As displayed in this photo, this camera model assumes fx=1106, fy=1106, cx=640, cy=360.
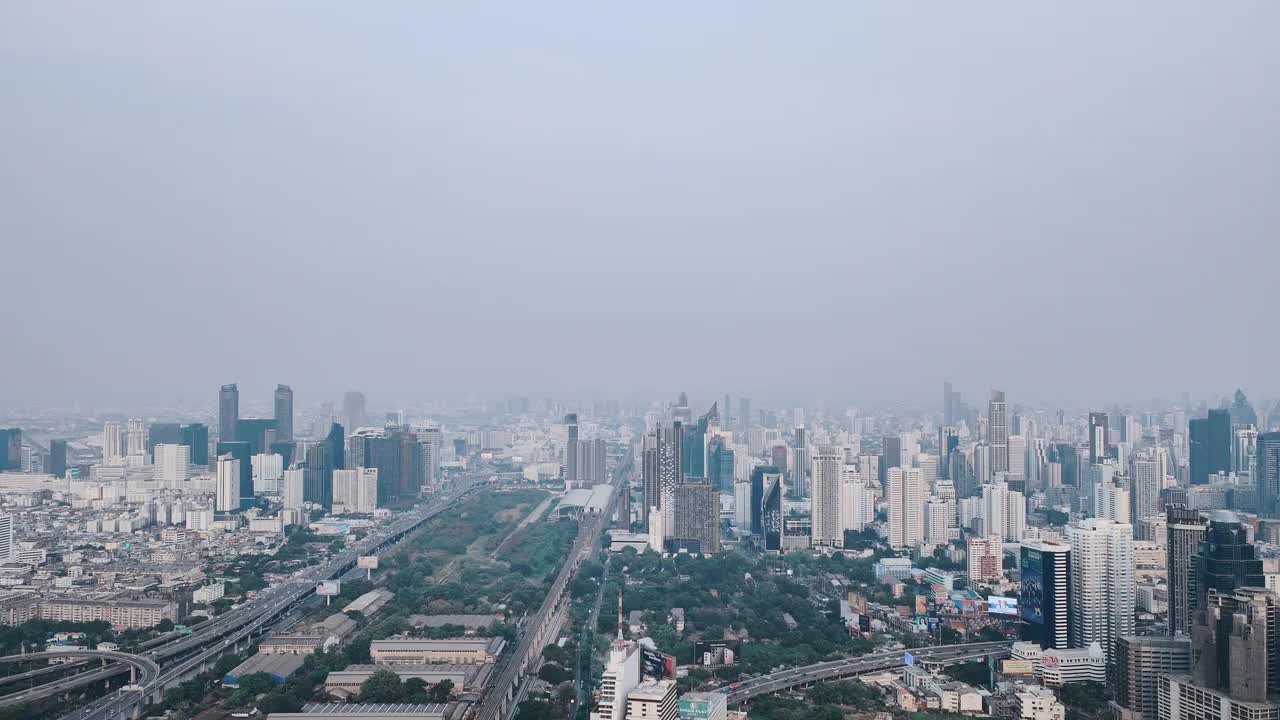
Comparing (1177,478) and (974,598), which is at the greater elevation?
(1177,478)

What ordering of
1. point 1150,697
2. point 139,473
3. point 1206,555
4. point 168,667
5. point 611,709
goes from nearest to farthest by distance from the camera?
1. point 611,709
2. point 1150,697
3. point 1206,555
4. point 168,667
5. point 139,473

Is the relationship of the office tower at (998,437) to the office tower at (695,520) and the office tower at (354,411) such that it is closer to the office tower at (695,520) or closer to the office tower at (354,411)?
the office tower at (695,520)

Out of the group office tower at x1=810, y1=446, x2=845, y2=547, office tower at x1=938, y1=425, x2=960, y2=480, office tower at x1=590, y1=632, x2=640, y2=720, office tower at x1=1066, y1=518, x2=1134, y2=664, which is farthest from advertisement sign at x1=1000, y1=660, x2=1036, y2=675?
office tower at x1=938, y1=425, x2=960, y2=480

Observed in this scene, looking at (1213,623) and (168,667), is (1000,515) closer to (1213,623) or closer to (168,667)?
(1213,623)

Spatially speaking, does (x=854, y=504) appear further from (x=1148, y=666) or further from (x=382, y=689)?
(x=382, y=689)

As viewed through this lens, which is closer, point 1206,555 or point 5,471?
point 1206,555

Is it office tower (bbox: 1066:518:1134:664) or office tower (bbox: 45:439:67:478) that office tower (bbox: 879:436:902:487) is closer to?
office tower (bbox: 1066:518:1134:664)

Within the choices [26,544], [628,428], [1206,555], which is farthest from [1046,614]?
[628,428]
